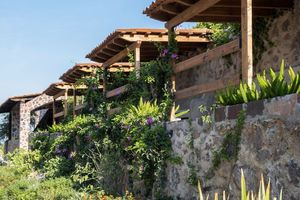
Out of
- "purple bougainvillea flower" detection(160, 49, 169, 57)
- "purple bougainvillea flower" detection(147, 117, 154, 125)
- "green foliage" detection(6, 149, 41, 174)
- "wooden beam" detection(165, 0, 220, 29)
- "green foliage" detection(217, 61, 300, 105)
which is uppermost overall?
"wooden beam" detection(165, 0, 220, 29)

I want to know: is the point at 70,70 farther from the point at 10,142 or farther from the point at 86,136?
the point at 10,142

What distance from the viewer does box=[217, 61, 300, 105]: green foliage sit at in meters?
5.44

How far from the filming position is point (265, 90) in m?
5.84

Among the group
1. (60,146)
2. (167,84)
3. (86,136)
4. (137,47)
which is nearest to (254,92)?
(167,84)

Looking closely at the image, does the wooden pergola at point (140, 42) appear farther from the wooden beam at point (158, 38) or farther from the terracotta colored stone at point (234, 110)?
the terracotta colored stone at point (234, 110)

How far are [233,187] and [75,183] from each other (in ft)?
21.5

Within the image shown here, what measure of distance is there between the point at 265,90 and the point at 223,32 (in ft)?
20.2

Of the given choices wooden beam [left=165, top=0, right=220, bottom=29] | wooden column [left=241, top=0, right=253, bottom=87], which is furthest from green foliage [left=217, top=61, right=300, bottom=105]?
wooden beam [left=165, top=0, right=220, bottom=29]

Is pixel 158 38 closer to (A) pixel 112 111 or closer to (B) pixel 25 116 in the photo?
(A) pixel 112 111

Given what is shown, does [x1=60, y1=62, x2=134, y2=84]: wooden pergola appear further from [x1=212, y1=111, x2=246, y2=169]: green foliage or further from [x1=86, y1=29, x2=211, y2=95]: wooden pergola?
[x1=212, y1=111, x2=246, y2=169]: green foliage

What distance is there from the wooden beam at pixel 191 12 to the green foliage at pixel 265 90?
1.91m

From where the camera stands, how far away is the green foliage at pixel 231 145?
626cm

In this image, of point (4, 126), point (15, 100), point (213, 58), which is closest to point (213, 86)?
point (213, 58)

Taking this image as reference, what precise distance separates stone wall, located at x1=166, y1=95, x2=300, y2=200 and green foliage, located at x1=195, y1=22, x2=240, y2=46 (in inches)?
133
